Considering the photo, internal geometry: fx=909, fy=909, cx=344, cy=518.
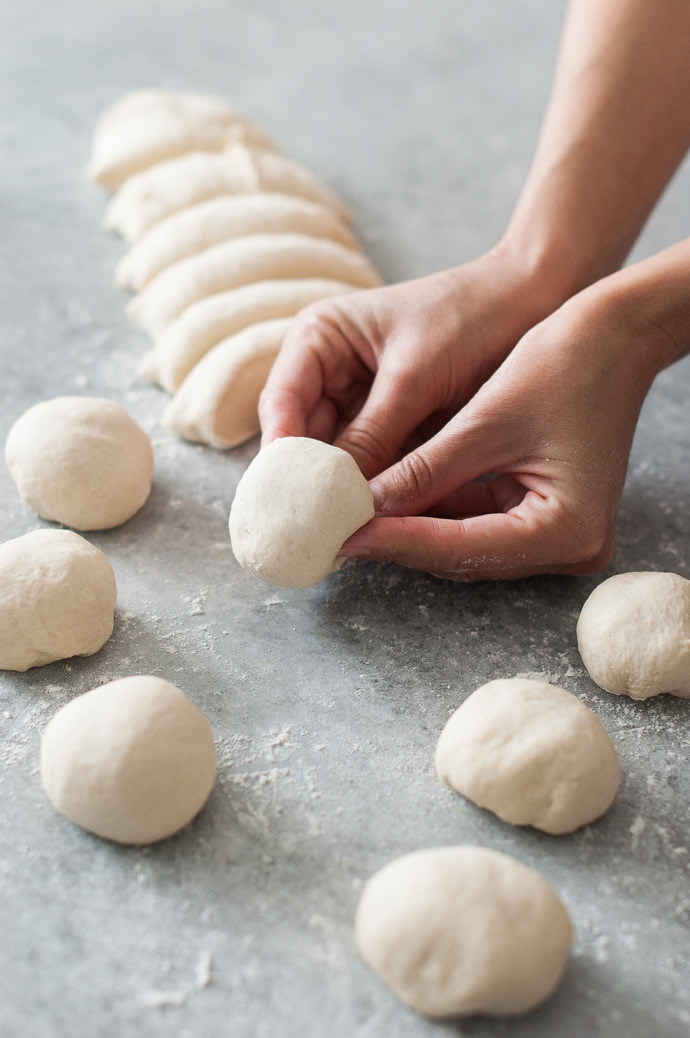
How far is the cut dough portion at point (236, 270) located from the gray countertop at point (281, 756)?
4.6 inches

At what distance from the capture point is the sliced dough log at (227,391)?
2.09m

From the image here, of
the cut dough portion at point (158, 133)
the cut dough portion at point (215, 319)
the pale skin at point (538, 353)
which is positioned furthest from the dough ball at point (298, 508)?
the cut dough portion at point (158, 133)

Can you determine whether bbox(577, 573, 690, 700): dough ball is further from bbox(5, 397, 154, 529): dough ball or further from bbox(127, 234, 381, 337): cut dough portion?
bbox(127, 234, 381, 337): cut dough portion

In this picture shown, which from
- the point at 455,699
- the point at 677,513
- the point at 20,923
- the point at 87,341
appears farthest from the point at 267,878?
the point at 87,341

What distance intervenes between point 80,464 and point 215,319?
0.59m

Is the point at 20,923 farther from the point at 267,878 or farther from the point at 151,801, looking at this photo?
the point at 267,878

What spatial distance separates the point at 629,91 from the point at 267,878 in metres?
1.80

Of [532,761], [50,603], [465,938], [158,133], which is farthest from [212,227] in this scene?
[465,938]

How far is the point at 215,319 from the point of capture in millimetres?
2248

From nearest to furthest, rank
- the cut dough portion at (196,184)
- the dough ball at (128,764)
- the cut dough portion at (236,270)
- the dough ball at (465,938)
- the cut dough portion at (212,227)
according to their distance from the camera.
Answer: the dough ball at (465,938)
the dough ball at (128,764)
the cut dough portion at (236,270)
the cut dough portion at (212,227)
the cut dough portion at (196,184)

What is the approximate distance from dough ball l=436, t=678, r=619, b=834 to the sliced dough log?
38.2 inches

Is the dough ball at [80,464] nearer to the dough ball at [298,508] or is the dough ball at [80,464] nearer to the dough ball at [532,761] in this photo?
the dough ball at [298,508]

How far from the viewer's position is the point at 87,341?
2.44m

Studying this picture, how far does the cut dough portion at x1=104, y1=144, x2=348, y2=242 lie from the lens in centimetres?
268
